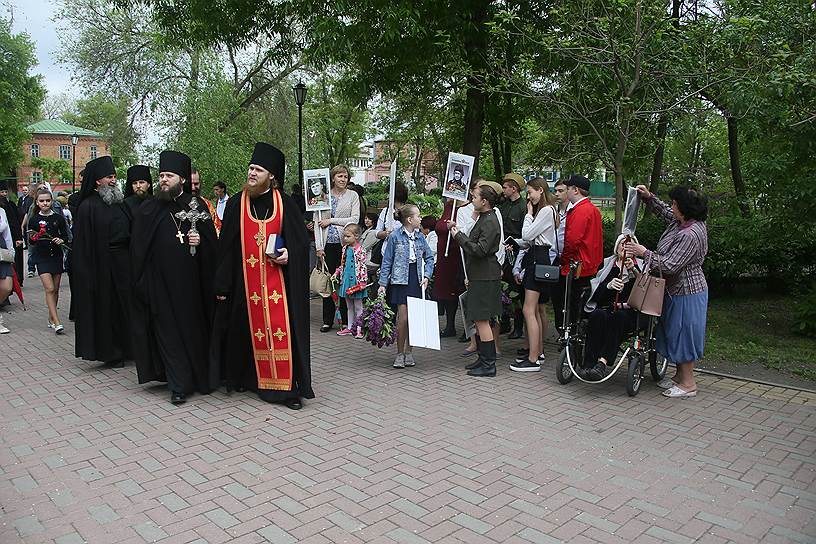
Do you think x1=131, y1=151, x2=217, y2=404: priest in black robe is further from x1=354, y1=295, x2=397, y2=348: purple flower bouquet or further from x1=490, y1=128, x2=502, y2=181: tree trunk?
x1=490, y1=128, x2=502, y2=181: tree trunk

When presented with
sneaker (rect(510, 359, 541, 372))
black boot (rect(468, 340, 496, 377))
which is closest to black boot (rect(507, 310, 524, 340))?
sneaker (rect(510, 359, 541, 372))

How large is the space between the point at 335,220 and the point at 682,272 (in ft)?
15.5

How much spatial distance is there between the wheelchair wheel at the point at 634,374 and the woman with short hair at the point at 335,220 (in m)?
4.39

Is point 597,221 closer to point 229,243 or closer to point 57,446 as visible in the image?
point 229,243

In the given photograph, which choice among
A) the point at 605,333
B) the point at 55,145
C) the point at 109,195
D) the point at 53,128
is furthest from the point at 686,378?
the point at 55,145

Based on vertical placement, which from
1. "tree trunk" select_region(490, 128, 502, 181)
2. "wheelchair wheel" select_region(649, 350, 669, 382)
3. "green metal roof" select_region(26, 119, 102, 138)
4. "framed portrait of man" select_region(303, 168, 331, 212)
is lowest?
"wheelchair wheel" select_region(649, 350, 669, 382)

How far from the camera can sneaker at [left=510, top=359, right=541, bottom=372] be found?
287 inches

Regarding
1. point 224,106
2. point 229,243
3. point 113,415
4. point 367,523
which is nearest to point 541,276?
point 229,243

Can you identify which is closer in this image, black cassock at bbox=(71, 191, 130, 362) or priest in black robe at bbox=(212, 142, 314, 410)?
priest in black robe at bbox=(212, 142, 314, 410)

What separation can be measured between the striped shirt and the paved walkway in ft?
3.58

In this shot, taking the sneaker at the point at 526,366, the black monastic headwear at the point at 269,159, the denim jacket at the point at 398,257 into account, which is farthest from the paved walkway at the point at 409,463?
the black monastic headwear at the point at 269,159

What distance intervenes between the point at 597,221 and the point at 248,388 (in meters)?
3.87

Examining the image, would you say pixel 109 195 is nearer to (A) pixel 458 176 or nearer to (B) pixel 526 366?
(A) pixel 458 176

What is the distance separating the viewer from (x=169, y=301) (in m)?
6.30
